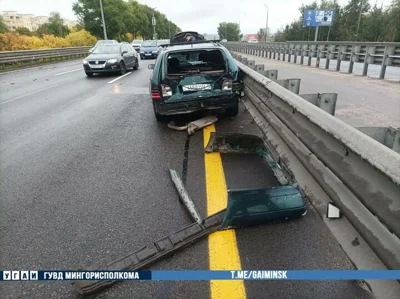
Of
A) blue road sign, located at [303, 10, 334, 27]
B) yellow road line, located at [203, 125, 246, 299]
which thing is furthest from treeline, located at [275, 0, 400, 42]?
yellow road line, located at [203, 125, 246, 299]

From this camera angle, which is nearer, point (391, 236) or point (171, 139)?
point (391, 236)

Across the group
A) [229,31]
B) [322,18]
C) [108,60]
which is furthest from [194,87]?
[229,31]

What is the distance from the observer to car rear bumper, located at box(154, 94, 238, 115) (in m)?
5.36

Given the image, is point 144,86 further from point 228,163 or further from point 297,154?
point 297,154

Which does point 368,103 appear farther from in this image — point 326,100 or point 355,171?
point 355,171

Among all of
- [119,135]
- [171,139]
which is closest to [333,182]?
[171,139]

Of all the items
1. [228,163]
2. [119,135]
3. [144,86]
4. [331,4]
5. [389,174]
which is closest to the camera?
[389,174]

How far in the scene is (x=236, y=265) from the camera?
2186 mm

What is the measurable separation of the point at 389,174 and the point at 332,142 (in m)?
0.68

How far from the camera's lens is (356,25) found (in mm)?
70375

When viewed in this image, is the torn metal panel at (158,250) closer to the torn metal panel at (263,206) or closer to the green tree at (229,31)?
the torn metal panel at (263,206)

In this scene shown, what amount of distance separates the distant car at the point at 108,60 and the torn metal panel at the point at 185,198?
12736mm

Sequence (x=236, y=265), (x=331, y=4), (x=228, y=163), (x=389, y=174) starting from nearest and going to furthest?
1. (x=389, y=174)
2. (x=236, y=265)
3. (x=228, y=163)
4. (x=331, y=4)

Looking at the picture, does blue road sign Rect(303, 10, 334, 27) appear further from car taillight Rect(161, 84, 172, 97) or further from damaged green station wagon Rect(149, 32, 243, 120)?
car taillight Rect(161, 84, 172, 97)
